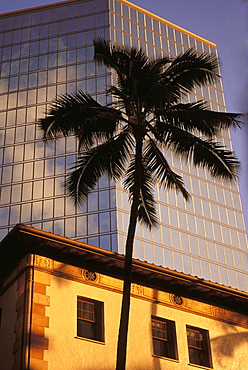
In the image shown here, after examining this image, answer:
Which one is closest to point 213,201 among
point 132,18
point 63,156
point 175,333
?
point 63,156

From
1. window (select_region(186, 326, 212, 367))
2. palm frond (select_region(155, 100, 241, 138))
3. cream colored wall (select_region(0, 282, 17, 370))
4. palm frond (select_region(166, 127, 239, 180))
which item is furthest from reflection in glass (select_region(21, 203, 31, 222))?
palm frond (select_region(166, 127, 239, 180))

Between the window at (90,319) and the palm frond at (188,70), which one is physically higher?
the palm frond at (188,70)

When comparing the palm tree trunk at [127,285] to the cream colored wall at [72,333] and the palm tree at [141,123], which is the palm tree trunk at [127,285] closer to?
the palm tree at [141,123]

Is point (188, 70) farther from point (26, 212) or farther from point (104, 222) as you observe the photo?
point (26, 212)

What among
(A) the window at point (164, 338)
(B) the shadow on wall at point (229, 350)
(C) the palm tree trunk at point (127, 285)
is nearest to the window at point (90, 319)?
(A) the window at point (164, 338)

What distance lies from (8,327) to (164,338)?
21.0 feet

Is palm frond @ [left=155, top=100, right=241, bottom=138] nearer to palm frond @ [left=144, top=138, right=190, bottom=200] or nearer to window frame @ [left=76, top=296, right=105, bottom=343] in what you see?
palm frond @ [left=144, top=138, right=190, bottom=200]

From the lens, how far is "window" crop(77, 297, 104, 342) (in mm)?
25688

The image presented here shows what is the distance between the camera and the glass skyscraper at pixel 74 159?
85.2m

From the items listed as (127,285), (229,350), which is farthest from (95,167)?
(229,350)

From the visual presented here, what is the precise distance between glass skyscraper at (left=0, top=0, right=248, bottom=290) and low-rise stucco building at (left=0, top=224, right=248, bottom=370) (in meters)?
50.9

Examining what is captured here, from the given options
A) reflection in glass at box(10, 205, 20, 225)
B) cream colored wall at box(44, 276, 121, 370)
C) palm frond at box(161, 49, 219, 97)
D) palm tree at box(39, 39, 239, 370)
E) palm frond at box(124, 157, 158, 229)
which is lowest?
cream colored wall at box(44, 276, 121, 370)

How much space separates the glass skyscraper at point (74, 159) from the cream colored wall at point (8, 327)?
175 ft

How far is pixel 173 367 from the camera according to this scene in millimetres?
26703
